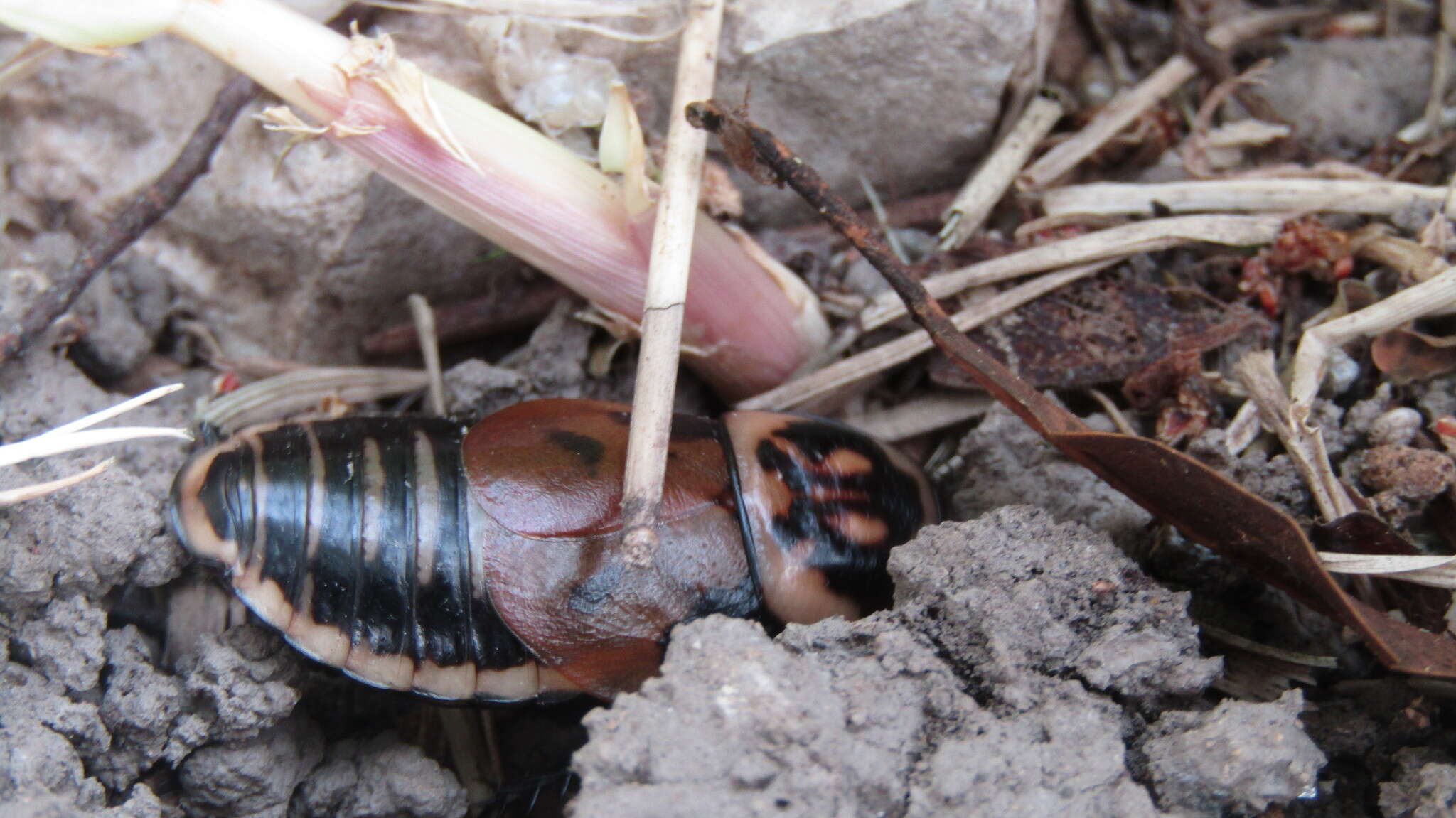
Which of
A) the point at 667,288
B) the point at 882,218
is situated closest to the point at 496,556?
the point at 667,288

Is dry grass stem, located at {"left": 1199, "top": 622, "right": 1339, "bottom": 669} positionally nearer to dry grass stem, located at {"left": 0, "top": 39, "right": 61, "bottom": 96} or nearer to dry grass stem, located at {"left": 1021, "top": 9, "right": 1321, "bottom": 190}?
dry grass stem, located at {"left": 1021, "top": 9, "right": 1321, "bottom": 190}

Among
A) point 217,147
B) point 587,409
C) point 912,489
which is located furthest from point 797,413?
point 217,147

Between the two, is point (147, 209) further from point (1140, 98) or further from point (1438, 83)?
point (1438, 83)

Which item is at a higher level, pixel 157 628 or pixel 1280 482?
pixel 1280 482

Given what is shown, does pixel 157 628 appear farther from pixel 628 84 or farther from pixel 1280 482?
pixel 1280 482

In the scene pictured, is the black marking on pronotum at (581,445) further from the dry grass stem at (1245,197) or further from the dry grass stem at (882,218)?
the dry grass stem at (1245,197)

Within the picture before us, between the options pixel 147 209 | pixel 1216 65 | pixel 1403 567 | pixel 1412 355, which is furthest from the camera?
pixel 1216 65

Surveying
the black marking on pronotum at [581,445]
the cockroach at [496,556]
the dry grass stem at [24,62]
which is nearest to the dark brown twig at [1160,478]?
the cockroach at [496,556]
